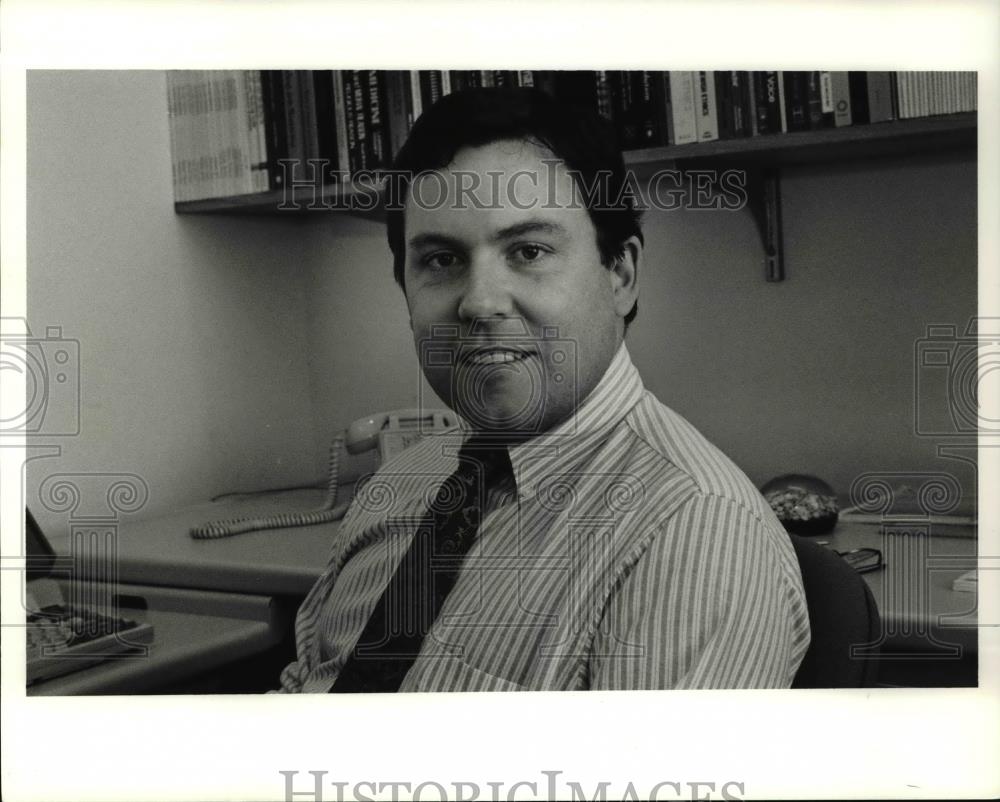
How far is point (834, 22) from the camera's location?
4.07 ft

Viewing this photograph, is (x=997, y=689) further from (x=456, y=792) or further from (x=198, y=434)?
(x=198, y=434)

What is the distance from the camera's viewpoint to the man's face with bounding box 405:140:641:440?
119cm

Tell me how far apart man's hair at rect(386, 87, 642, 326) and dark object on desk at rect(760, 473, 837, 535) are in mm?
273

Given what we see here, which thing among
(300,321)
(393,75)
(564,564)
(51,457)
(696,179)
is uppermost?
(393,75)

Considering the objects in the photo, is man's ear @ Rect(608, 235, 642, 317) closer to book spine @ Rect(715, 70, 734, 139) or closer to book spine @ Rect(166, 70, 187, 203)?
book spine @ Rect(715, 70, 734, 139)

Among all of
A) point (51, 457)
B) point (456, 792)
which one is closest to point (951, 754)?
point (456, 792)

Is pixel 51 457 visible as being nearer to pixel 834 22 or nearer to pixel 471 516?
pixel 471 516

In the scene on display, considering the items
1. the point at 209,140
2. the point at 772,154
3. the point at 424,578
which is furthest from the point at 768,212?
the point at 209,140

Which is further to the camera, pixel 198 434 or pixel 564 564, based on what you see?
pixel 198 434

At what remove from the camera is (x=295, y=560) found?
1260mm

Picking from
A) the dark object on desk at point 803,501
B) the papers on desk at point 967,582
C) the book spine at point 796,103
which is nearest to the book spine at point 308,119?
the book spine at point 796,103

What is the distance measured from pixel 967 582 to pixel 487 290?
69 cm

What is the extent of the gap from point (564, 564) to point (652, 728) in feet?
0.74

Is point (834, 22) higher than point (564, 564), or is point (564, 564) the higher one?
point (834, 22)
